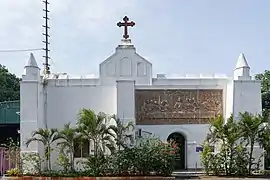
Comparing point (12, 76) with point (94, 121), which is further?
point (12, 76)

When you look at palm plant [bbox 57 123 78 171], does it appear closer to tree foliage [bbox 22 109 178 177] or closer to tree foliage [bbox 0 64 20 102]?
tree foliage [bbox 22 109 178 177]

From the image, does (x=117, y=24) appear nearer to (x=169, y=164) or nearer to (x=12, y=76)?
(x=169, y=164)

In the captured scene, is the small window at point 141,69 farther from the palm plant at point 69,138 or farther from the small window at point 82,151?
the palm plant at point 69,138

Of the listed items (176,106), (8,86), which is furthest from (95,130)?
(8,86)

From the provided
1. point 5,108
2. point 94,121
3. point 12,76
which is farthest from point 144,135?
point 12,76

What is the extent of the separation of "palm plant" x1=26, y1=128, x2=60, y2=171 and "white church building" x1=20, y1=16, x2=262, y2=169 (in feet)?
3.64

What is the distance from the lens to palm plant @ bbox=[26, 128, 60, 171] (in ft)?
70.7

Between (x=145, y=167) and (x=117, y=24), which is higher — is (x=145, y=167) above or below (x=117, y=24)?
below

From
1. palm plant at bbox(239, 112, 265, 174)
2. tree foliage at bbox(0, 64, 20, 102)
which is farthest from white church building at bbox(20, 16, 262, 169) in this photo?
tree foliage at bbox(0, 64, 20, 102)

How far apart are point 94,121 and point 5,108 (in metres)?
14.2

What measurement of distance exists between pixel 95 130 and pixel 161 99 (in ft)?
13.5

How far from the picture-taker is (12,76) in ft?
167

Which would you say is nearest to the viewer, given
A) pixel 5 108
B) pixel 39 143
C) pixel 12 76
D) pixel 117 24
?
pixel 39 143

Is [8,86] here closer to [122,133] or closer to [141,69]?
[141,69]
